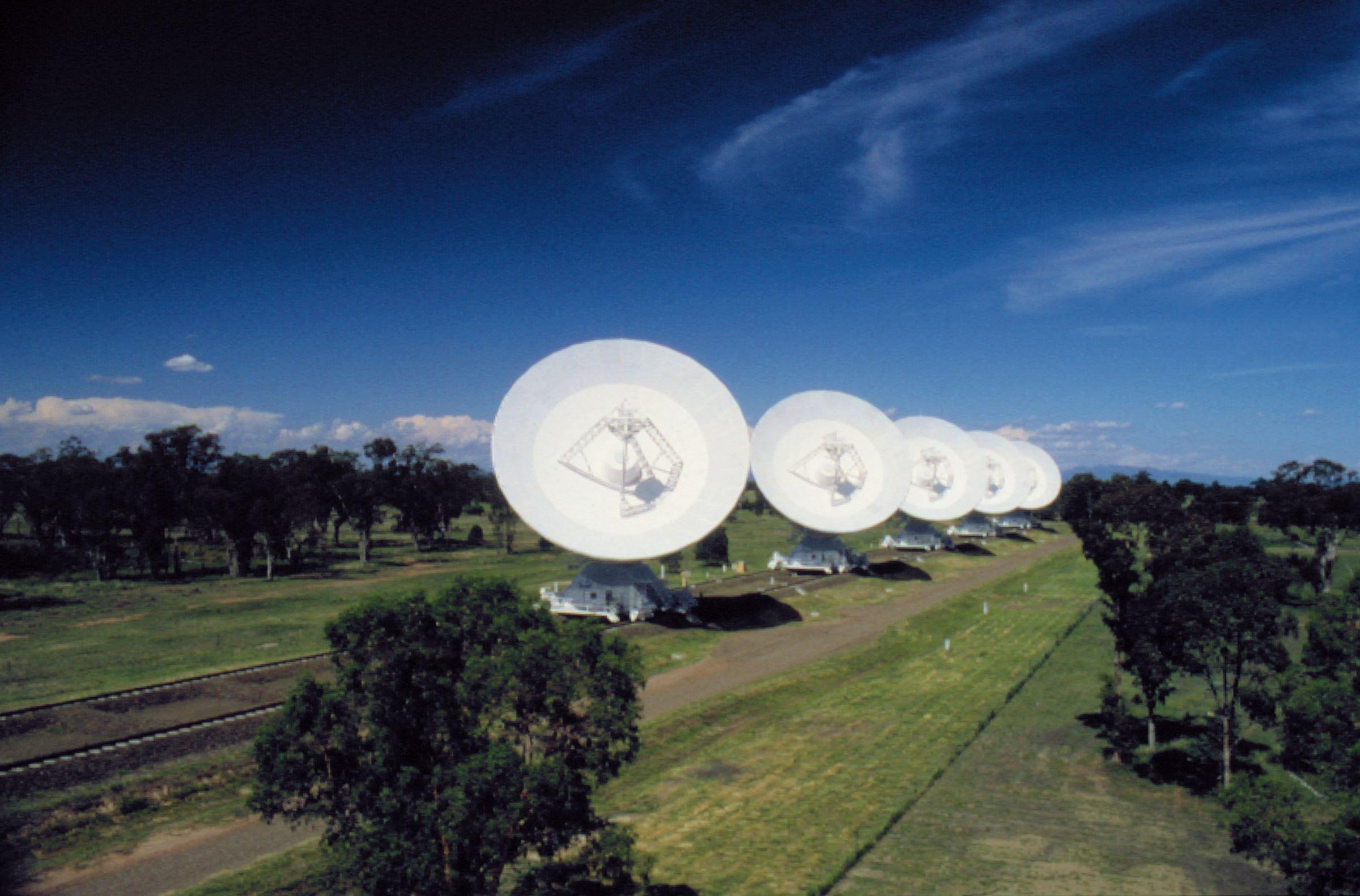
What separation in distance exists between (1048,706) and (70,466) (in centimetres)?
10054

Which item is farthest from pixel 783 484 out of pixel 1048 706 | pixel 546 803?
pixel 546 803

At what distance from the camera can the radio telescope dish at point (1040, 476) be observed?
128 meters

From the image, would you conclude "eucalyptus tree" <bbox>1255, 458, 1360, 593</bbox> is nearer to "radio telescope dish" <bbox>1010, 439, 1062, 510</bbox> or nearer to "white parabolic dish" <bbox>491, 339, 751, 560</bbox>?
"radio telescope dish" <bbox>1010, 439, 1062, 510</bbox>

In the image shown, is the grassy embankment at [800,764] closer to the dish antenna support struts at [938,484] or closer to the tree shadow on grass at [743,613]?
the tree shadow on grass at [743,613]

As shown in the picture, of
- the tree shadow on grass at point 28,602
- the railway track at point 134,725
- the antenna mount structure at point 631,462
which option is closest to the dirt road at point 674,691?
the railway track at point 134,725

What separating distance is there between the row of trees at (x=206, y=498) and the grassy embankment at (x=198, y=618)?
478 cm

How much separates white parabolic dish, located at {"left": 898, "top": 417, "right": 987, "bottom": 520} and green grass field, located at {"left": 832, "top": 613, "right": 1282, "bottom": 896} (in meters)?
62.2

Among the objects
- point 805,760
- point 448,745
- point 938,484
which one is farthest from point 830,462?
point 448,745

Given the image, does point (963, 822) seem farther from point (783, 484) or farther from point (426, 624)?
point (783, 484)

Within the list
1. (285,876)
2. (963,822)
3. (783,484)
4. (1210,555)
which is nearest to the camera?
(285,876)

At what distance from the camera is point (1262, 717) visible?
2608 cm

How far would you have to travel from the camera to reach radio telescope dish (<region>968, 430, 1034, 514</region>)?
115875 mm

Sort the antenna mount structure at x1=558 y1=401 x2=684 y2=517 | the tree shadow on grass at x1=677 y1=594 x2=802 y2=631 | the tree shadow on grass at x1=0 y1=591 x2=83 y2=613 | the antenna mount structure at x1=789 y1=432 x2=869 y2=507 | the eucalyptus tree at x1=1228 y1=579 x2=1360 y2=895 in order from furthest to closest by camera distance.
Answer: the antenna mount structure at x1=789 y1=432 x2=869 y2=507
the tree shadow on grass at x1=0 y1=591 x2=83 y2=613
the tree shadow on grass at x1=677 y1=594 x2=802 y2=631
the antenna mount structure at x1=558 y1=401 x2=684 y2=517
the eucalyptus tree at x1=1228 y1=579 x2=1360 y2=895

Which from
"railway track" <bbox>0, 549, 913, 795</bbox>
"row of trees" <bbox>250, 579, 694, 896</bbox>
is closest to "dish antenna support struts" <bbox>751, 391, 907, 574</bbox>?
"railway track" <bbox>0, 549, 913, 795</bbox>
